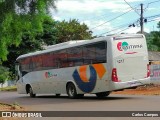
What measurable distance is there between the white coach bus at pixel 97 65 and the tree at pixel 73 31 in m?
34.5

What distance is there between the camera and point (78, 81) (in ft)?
77.8

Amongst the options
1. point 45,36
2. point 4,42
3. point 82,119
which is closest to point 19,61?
point 4,42

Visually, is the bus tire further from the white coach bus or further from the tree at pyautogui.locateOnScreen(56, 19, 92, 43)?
the tree at pyautogui.locateOnScreen(56, 19, 92, 43)

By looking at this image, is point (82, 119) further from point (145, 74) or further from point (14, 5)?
point (145, 74)

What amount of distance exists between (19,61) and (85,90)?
9346 millimetres

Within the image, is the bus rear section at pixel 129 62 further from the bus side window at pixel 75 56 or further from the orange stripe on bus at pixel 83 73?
the bus side window at pixel 75 56

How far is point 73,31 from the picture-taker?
61781 mm

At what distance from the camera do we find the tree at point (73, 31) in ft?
203

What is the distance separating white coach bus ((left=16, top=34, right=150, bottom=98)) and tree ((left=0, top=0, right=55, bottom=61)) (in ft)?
19.3

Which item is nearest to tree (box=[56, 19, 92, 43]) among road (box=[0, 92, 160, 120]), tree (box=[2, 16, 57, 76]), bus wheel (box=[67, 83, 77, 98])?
tree (box=[2, 16, 57, 76])

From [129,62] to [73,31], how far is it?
40966mm

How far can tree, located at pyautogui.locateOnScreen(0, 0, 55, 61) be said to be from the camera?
49.3 ft

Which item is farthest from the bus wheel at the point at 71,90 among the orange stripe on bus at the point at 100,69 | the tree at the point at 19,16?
the tree at the point at 19,16

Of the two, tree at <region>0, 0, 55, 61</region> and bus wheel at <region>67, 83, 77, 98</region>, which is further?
bus wheel at <region>67, 83, 77, 98</region>
